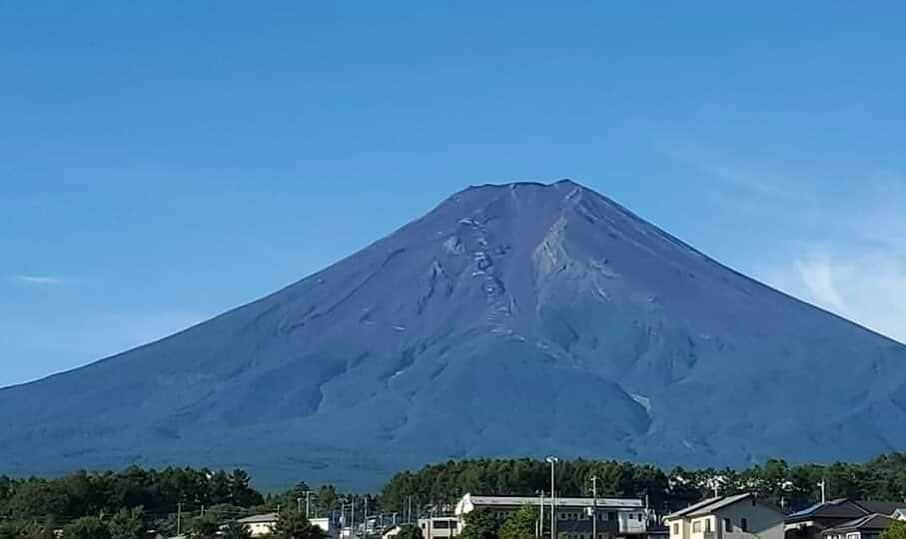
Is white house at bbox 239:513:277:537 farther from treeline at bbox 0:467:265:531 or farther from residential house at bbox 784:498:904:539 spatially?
→ residential house at bbox 784:498:904:539

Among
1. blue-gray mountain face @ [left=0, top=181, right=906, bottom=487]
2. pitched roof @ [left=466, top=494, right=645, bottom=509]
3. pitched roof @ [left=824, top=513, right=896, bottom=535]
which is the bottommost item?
pitched roof @ [left=824, top=513, right=896, bottom=535]

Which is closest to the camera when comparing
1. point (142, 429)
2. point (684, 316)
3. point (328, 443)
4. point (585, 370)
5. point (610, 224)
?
point (328, 443)

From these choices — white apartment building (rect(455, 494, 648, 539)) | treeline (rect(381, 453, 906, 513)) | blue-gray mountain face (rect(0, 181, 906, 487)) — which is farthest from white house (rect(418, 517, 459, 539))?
blue-gray mountain face (rect(0, 181, 906, 487))

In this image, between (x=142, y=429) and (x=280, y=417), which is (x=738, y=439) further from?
(x=142, y=429)

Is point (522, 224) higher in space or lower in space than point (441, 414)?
higher

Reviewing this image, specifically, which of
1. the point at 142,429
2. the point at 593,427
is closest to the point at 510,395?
the point at 593,427

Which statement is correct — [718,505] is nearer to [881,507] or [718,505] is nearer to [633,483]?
[881,507]
